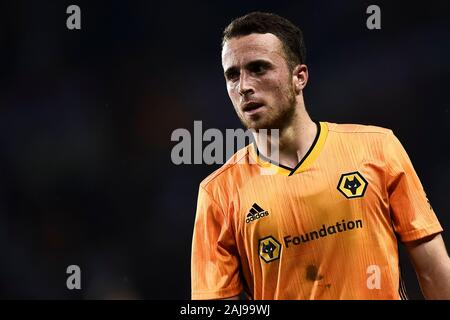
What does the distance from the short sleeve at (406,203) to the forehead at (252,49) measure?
0.70m

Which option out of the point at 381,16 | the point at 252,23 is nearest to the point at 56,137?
the point at 381,16

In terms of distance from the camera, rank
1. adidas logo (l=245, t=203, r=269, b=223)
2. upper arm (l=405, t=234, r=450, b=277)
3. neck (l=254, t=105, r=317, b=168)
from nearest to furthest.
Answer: upper arm (l=405, t=234, r=450, b=277) → adidas logo (l=245, t=203, r=269, b=223) → neck (l=254, t=105, r=317, b=168)

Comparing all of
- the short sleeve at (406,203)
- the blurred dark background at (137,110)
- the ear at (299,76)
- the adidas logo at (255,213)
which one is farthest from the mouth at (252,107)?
the blurred dark background at (137,110)

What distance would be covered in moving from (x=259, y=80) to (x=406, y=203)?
0.86 metres

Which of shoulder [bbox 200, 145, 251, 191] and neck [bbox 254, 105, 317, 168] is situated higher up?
neck [bbox 254, 105, 317, 168]

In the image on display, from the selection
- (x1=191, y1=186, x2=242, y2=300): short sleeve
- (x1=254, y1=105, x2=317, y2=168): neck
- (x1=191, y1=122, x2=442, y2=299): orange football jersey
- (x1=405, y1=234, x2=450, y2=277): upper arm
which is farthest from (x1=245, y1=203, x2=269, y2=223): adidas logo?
(x1=405, y1=234, x2=450, y2=277): upper arm

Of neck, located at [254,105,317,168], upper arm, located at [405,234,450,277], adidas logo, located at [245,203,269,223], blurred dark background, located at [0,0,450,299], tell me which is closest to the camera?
upper arm, located at [405,234,450,277]

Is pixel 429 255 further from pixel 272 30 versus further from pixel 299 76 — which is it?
pixel 272 30

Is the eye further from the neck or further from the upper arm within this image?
the upper arm

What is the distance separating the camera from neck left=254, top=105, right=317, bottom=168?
3066 millimetres

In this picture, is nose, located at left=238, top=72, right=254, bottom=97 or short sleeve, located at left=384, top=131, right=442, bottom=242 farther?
nose, located at left=238, top=72, right=254, bottom=97

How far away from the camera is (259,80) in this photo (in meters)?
2.98

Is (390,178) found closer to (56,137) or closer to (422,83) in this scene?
(422,83)

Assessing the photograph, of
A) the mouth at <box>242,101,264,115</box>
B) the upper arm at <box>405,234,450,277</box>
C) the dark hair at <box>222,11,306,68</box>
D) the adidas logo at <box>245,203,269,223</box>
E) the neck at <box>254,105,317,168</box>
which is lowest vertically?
the upper arm at <box>405,234,450,277</box>
